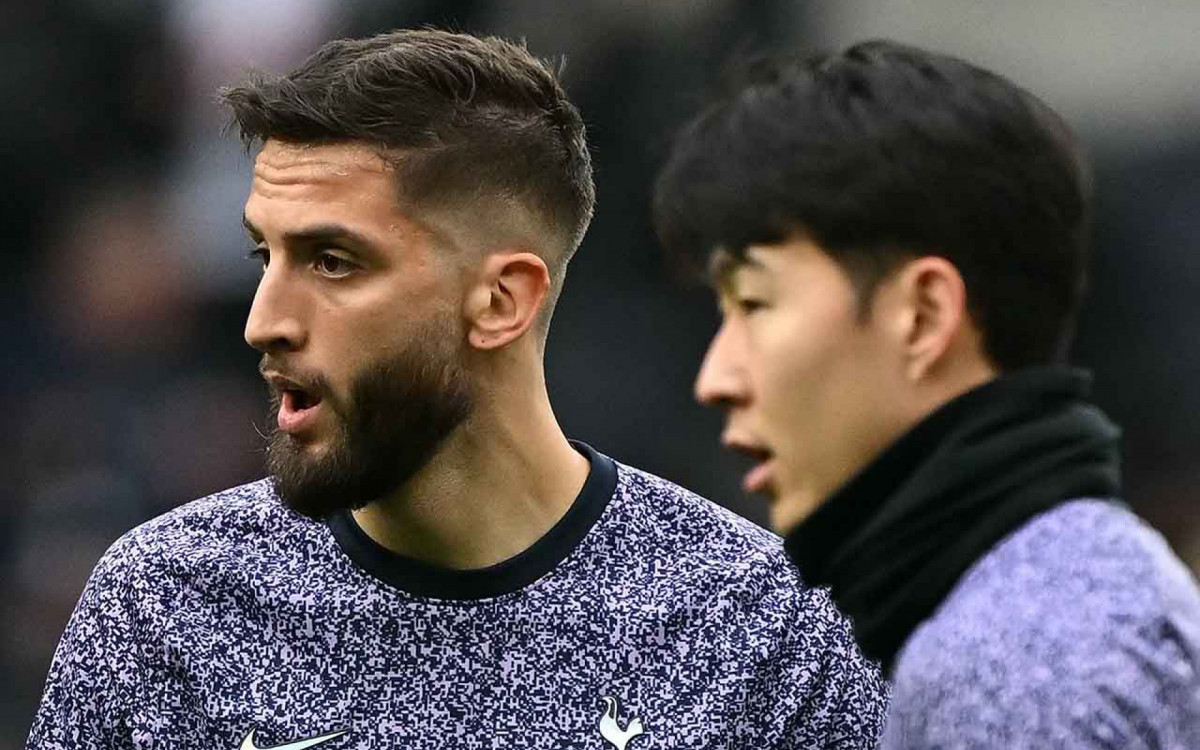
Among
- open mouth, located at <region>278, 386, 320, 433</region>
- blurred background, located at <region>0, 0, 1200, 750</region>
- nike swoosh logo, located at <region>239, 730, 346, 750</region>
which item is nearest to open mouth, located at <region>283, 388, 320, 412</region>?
open mouth, located at <region>278, 386, 320, 433</region>

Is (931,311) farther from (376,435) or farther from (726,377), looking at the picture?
(376,435)

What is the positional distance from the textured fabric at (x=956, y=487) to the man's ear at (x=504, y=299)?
1.36 metres

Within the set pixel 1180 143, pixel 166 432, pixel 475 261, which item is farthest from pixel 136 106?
pixel 475 261

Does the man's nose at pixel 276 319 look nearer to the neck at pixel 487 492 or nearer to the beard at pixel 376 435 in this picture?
the beard at pixel 376 435

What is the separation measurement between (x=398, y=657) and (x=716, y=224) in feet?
4.22

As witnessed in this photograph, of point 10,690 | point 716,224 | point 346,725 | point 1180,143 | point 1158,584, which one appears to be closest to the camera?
point 1158,584

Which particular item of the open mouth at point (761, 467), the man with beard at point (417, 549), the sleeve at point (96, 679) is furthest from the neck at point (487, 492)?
the open mouth at point (761, 467)

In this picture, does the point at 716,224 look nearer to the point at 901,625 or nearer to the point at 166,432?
the point at 901,625

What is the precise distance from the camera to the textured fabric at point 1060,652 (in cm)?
201

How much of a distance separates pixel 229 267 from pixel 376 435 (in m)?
4.34

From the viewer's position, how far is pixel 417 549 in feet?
11.4

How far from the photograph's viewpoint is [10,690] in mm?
6570

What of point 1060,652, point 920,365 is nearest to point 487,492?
point 920,365

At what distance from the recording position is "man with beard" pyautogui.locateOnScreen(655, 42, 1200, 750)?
82.7 inches
